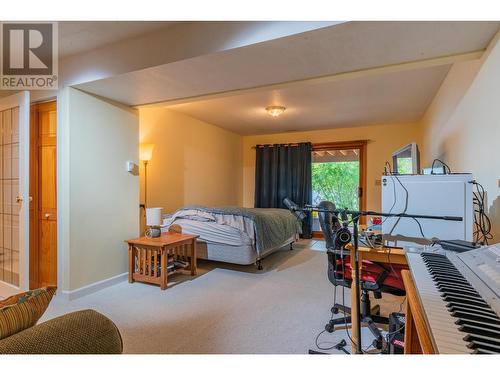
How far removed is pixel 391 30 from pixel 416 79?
1.91 m

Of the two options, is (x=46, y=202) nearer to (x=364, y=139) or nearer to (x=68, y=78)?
(x=68, y=78)

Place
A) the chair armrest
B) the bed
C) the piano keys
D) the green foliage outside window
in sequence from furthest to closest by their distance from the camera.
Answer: the green foliage outside window < the bed < the chair armrest < the piano keys

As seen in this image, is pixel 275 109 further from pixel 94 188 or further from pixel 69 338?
pixel 69 338

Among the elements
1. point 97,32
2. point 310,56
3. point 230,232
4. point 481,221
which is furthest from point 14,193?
point 481,221

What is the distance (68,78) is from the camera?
248 cm

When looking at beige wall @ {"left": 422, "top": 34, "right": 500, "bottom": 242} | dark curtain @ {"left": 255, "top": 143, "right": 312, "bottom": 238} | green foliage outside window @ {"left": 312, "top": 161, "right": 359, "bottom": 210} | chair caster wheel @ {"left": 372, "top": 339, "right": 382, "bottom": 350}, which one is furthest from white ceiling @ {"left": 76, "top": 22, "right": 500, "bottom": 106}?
green foliage outside window @ {"left": 312, "top": 161, "right": 359, "bottom": 210}

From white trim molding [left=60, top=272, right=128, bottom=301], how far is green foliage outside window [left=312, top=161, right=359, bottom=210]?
4.09 m

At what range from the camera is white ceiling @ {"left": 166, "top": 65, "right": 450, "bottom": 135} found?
3156 millimetres

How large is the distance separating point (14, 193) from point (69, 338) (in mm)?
2604

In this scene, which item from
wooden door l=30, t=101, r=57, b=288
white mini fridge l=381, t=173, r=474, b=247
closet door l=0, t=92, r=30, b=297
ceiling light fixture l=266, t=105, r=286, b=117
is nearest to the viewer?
white mini fridge l=381, t=173, r=474, b=247

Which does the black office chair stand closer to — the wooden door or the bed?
the bed

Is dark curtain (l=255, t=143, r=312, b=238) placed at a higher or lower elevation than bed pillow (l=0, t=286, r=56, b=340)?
higher

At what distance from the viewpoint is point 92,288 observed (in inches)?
107
